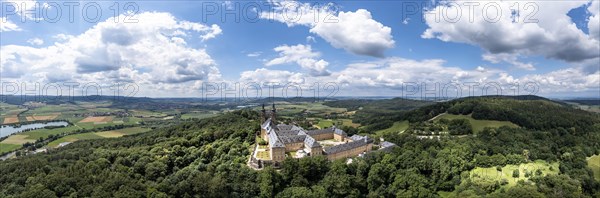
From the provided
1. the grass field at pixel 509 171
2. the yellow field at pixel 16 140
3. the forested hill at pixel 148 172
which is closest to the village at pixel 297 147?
the forested hill at pixel 148 172

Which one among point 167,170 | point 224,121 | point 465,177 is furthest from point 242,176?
point 224,121

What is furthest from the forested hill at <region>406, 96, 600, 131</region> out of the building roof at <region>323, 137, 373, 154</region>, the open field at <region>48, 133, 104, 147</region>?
the open field at <region>48, 133, 104, 147</region>

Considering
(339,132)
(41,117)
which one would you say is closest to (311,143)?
(339,132)

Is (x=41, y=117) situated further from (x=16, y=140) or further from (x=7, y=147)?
(x=7, y=147)

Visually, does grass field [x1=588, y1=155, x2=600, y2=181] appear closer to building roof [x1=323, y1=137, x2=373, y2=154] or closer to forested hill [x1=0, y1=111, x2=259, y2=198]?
building roof [x1=323, y1=137, x2=373, y2=154]

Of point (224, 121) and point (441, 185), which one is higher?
point (224, 121)

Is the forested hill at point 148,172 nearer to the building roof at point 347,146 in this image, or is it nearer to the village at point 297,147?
the village at point 297,147

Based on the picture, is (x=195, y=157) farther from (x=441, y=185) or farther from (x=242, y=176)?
(x=441, y=185)
